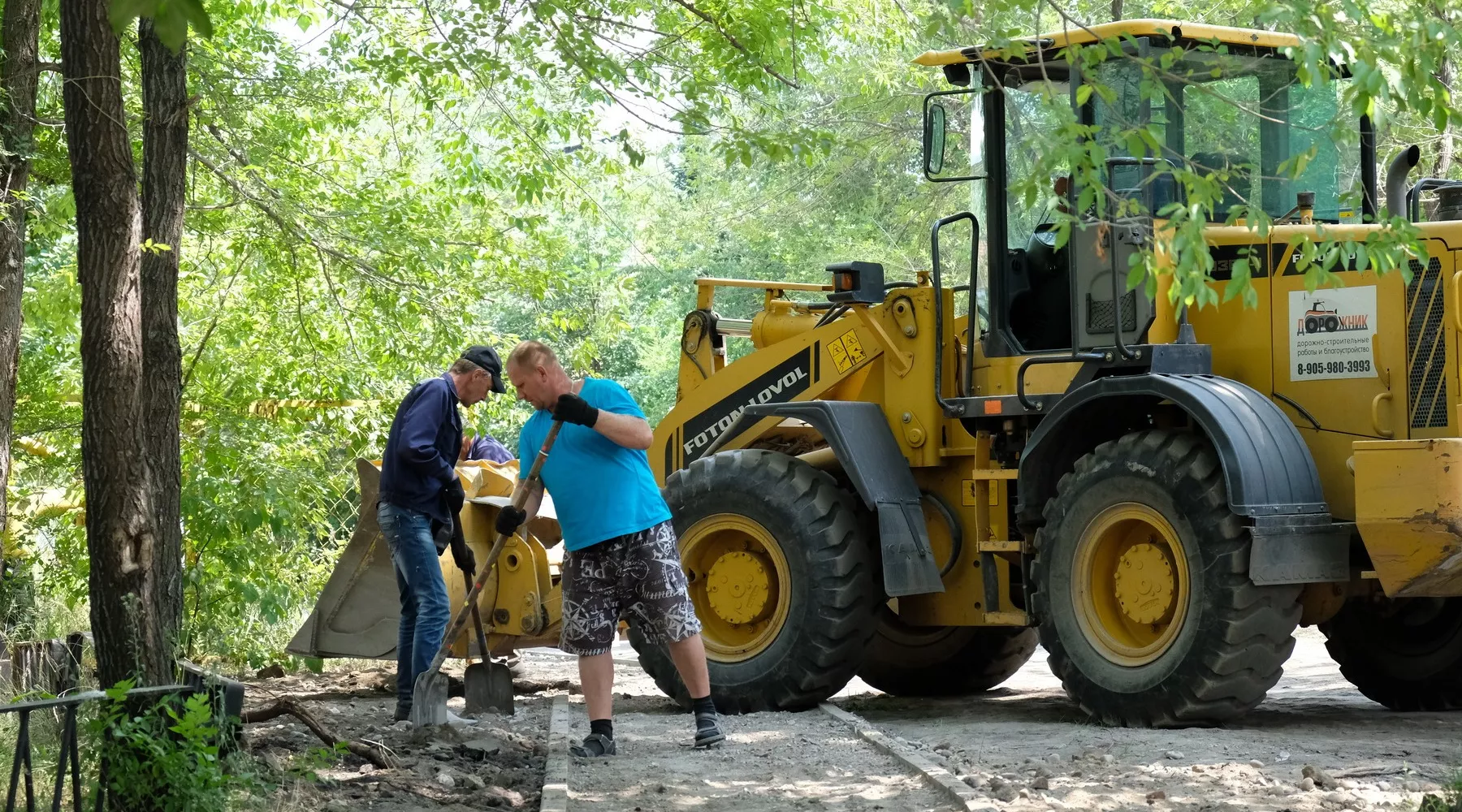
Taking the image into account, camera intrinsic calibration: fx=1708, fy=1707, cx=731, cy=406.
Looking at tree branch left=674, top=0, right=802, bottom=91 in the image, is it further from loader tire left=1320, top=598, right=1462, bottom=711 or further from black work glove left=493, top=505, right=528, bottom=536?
loader tire left=1320, top=598, right=1462, bottom=711

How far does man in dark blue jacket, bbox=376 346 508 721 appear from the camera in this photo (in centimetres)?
884

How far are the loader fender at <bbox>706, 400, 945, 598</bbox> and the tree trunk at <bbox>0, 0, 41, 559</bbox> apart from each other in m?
4.51

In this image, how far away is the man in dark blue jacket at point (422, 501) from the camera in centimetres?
884

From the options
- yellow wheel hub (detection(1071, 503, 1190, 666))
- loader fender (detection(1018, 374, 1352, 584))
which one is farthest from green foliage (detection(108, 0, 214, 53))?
yellow wheel hub (detection(1071, 503, 1190, 666))

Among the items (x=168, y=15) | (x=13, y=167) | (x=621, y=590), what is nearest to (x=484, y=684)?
(x=621, y=590)

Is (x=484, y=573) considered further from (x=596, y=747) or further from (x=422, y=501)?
(x=596, y=747)

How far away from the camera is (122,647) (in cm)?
616

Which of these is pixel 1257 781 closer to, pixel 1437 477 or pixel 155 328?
pixel 1437 477

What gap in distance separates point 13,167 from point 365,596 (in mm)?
3120

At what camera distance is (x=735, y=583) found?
9328mm

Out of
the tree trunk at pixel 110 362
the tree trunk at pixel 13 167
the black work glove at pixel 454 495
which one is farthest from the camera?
the tree trunk at pixel 13 167

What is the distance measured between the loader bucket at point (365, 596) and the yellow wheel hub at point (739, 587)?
145cm

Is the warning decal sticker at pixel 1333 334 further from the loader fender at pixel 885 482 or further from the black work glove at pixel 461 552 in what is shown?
the black work glove at pixel 461 552

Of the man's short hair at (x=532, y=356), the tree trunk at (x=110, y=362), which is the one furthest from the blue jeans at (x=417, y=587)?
the tree trunk at (x=110, y=362)
